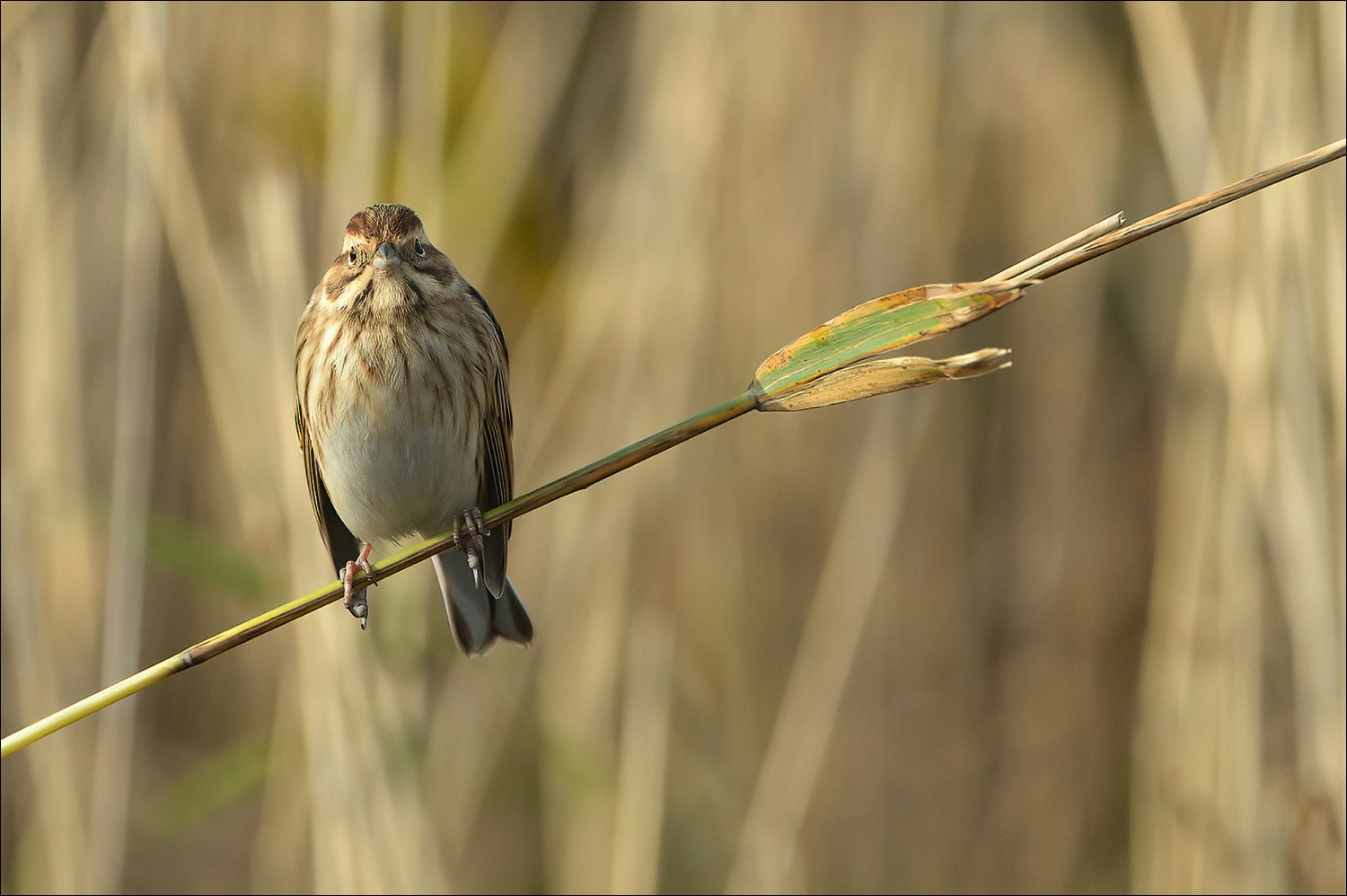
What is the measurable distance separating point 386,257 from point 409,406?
0.81 ft

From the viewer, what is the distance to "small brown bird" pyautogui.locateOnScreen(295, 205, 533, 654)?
7.34 ft

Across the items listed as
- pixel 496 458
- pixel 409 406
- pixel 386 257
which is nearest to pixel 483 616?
pixel 496 458

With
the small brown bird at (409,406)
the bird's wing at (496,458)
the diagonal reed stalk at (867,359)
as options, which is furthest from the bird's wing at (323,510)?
the diagonal reed stalk at (867,359)

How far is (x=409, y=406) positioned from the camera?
2252 millimetres

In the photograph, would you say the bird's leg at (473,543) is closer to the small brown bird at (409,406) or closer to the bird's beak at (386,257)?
the small brown bird at (409,406)

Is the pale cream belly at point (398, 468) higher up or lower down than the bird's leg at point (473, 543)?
higher up

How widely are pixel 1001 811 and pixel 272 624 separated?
8.96ft

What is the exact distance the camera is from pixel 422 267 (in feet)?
7.50

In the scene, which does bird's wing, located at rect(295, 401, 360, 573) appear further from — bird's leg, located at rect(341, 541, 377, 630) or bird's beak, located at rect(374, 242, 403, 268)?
bird's beak, located at rect(374, 242, 403, 268)

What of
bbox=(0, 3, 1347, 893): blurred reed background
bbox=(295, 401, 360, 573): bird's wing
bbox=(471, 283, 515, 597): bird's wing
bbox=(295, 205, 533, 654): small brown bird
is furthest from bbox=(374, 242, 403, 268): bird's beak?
bbox=(0, 3, 1347, 893): blurred reed background

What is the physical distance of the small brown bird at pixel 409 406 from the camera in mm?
2238

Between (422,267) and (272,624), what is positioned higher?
(422,267)

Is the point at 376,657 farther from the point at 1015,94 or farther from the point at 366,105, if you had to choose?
the point at 1015,94

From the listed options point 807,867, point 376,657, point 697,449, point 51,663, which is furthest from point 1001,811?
point 51,663
